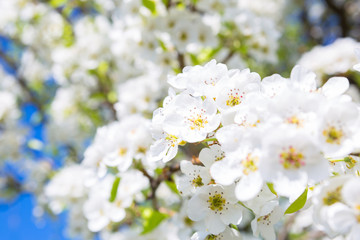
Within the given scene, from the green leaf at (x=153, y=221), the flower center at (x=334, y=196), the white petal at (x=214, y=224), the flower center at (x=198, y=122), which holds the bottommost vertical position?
the green leaf at (x=153, y=221)

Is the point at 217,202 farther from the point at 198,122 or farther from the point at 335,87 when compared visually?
the point at 335,87

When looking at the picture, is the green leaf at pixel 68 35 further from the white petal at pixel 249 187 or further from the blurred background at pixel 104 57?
the white petal at pixel 249 187

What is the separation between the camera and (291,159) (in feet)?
2.88

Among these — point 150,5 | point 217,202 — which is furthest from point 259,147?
point 150,5

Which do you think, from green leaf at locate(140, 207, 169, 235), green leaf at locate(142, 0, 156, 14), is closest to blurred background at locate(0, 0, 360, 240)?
green leaf at locate(142, 0, 156, 14)

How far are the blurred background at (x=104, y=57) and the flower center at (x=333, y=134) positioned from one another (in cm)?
158

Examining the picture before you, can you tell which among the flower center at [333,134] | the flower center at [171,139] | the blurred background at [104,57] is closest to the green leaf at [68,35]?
the blurred background at [104,57]

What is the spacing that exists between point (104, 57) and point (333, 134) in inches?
104

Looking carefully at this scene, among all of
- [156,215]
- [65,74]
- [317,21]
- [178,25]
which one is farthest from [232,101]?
[317,21]

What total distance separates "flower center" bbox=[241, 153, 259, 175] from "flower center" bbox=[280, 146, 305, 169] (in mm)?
70

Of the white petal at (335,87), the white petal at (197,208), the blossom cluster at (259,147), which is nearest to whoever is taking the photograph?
the blossom cluster at (259,147)

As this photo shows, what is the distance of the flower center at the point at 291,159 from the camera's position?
0.87 m

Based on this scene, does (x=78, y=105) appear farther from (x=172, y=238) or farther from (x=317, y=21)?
(x=317, y=21)

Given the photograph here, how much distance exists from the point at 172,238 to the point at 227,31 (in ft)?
5.42
